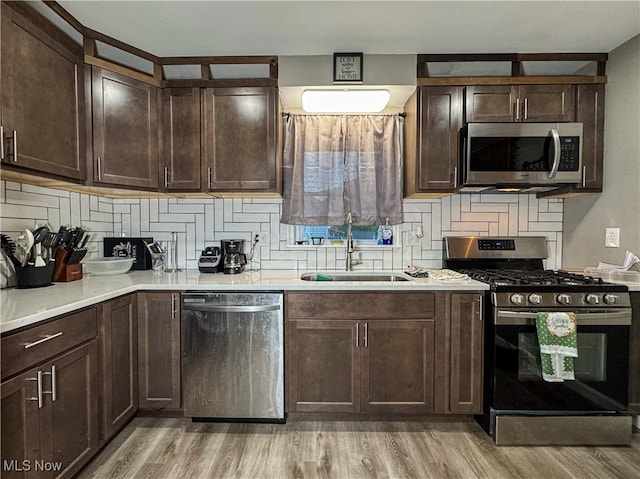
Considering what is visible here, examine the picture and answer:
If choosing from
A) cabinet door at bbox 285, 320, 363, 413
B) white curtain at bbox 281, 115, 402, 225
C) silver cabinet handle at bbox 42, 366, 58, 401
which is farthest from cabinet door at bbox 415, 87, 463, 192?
silver cabinet handle at bbox 42, 366, 58, 401

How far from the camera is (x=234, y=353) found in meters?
2.10

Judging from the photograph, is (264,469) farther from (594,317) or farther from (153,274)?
(594,317)

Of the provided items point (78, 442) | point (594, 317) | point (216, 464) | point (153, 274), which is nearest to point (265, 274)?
point (153, 274)

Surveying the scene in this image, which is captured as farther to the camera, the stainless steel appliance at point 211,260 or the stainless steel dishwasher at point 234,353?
the stainless steel appliance at point 211,260

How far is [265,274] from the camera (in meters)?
2.53

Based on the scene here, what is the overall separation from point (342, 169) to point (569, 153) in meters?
1.50

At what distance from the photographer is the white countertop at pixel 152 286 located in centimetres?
149

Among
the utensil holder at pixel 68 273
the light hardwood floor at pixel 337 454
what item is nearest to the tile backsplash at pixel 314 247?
the utensil holder at pixel 68 273

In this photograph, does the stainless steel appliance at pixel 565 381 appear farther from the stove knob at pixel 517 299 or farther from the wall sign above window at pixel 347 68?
the wall sign above window at pixel 347 68

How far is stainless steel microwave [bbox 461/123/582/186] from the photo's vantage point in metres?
2.25

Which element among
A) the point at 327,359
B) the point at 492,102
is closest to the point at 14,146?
the point at 327,359

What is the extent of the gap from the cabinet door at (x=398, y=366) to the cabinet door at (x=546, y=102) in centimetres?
158

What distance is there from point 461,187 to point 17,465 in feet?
8.53

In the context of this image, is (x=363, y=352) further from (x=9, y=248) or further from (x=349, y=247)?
(x=9, y=248)
